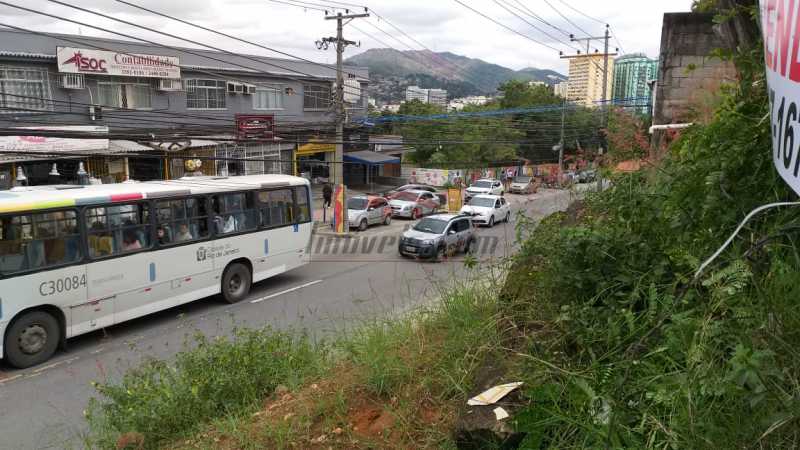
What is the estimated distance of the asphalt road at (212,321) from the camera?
699 centimetres

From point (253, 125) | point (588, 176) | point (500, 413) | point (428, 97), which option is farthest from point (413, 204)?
point (428, 97)

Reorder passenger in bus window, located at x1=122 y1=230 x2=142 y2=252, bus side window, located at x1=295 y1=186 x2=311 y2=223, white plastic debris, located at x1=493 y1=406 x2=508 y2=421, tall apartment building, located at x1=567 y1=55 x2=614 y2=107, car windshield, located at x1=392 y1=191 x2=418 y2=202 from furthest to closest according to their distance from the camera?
1. tall apartment building, located at x1=567 y1=55 x2=614 y2=107
2. car windshield, located at x1=392 y1=191 x2=418 y2=202
3. bus side window, located at x1=295 y1=186 x2=311 y2=223
4. passenger in bus window, located at x1=122 y1=230 x2=142 y2=252
5. white plastic debris, located at x1=493 y1=406 x2=508 y2=421

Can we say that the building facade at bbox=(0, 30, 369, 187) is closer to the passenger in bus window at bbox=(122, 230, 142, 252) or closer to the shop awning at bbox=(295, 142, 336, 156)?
the shop awning at bbox=(295, 142, 336, 156)

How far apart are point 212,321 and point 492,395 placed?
900 centimetres

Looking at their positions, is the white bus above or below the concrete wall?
below

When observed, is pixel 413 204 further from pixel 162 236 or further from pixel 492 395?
pixel 492 395

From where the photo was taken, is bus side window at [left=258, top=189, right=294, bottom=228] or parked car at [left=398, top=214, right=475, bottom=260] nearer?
bus side window at [left=258, top=189, right=294, bottom=228]

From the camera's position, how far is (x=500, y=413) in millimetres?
3473

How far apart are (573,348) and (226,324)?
8.54 m

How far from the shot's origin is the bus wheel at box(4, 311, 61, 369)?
8.82 meters

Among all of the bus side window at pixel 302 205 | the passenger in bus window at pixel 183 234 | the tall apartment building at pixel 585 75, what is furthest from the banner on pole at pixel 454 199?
the passenger in bus window at pixel 183 234

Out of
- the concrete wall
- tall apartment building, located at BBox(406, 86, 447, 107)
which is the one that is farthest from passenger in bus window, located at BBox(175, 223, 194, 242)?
tall apartment building, located at BBox(406, 86, 447, 107)

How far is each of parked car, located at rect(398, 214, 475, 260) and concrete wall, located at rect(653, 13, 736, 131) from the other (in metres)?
7.17

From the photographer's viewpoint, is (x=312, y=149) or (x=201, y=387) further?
(x=312, y=149)
